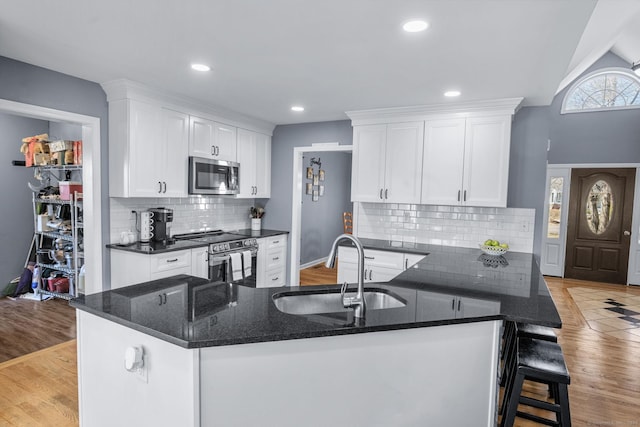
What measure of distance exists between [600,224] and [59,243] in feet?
28.9

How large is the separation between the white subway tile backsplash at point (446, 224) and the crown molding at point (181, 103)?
1772mm

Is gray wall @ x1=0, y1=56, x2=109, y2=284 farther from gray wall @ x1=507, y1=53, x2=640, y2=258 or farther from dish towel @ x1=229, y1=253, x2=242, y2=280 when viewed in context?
gray wall @ x1=507, y1=53, x2=640, y2=258

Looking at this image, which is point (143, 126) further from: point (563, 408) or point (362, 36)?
point (563, 408)

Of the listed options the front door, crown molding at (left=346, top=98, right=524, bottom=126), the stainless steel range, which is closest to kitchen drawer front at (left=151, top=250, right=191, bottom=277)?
the stainless steel range

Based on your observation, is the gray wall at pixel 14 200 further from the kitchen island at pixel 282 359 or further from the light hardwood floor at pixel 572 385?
the kitchen island at pixel 282 359

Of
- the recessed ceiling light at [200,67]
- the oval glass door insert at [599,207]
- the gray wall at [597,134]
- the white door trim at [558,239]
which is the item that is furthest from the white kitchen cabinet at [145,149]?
the oval glass door insert at [599,207]

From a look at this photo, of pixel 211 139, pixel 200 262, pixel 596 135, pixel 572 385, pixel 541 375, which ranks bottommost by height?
pixel 572 385

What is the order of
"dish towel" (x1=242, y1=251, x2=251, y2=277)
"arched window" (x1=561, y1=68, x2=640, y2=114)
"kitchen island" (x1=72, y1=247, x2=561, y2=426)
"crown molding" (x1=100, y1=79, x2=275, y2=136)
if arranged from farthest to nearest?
"arched window" (x1=561, y1=68, x2=640, y2=114)
"dish towel" (x1=242, y1=251, x2=251, y2=277)
"crown molding" (x1=100, y1=79, x2=275, y2=136)
"kitchen island" (x1=72, y1=247, x2=561, y2=426)

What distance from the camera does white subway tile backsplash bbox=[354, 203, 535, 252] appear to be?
3.98 m

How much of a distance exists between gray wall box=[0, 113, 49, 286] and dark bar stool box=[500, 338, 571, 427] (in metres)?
5.92

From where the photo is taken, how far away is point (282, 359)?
1.49 metres

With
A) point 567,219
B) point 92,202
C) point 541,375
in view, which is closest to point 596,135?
point 567,219

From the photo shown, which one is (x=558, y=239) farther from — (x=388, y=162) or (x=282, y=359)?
(x=282, y=359)

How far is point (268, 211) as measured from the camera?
551cm
